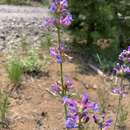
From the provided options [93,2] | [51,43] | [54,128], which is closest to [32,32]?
[51,43]

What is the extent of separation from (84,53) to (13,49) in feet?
3.97

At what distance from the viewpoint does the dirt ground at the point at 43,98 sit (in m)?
5.57

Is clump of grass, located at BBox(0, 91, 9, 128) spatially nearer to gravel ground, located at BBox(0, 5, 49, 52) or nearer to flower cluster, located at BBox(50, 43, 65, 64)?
flower cluster, located at BBox(50, 43, 65, 64)

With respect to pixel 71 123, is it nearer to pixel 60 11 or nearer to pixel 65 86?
pixel 65 86

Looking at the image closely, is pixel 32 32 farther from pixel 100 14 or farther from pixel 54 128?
pixel 54 128

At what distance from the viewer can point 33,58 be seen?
673cm

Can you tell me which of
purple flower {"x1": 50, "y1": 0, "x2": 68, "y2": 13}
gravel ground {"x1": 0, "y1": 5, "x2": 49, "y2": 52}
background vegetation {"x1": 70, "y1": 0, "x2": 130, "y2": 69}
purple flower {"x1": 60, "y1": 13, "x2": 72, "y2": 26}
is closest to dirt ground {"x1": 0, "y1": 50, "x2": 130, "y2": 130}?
gravel ground {"x1": 0, "y1": 5, "x2": 49, "y2": 52}

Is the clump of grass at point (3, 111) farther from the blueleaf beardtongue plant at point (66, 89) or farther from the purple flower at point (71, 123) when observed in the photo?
the purple flower at point (71, 123)

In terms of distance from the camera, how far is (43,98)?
6164 millimetres

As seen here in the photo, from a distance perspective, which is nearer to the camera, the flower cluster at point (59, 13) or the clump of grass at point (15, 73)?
the flower cluster at point (59, 13)

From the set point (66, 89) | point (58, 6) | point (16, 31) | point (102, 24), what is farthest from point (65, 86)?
point (16, 31)

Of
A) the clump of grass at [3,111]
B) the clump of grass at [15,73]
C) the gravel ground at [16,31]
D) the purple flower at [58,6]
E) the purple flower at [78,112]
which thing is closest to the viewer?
the purple flower at [78,112]

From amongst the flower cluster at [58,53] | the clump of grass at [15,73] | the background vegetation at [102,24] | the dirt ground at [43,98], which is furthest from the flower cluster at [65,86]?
the background vegetation at [102,24]

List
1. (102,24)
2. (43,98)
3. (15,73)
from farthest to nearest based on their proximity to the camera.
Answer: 1. (102,24)
2. (43,98)
3. (15,73)
